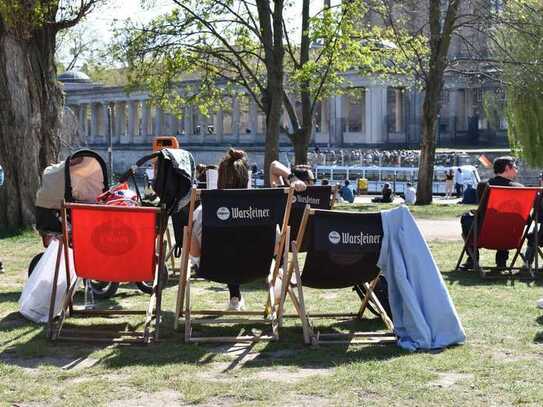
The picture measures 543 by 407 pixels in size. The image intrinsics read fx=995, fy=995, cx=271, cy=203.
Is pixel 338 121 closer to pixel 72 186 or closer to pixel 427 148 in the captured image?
pixel 427 148

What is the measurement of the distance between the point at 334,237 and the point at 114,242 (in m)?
1.81

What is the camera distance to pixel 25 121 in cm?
1898

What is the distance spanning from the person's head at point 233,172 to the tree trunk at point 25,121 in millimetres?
11057

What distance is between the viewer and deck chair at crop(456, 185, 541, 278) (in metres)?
11.7

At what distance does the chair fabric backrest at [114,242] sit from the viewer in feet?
26.4

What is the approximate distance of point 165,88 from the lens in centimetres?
3048

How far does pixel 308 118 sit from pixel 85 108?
3273 inches

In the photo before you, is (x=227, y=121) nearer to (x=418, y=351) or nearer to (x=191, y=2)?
(x=191, y=2)

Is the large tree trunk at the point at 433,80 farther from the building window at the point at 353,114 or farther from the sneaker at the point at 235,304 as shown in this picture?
the building window at the point at 353,114

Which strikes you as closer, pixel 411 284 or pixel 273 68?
pixel 411 284

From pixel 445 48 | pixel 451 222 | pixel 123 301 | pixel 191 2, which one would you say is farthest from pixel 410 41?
pixel 123 301

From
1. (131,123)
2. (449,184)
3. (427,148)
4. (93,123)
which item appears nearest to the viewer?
(427,148)

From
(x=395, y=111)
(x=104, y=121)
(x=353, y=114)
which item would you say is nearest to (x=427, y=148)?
(x=395, y=111)

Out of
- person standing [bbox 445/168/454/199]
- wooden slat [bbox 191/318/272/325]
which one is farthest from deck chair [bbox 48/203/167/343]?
person standing [bbox 445/168/454/199]
